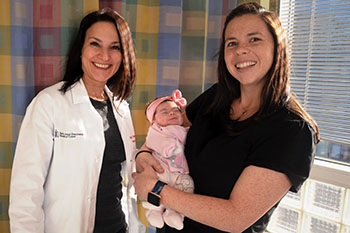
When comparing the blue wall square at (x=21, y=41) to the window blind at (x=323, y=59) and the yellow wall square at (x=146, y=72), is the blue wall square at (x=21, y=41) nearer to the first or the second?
the yellow wall square at (x=146, y=72)

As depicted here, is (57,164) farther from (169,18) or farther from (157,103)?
(169,18)

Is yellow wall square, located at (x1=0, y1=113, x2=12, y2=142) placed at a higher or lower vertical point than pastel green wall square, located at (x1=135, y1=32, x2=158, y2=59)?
lower

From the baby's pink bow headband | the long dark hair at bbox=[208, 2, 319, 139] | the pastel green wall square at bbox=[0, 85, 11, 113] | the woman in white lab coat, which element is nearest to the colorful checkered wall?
the pastel green wall square at bbox=[0, 85, 11, 113]

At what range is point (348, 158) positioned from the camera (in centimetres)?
174

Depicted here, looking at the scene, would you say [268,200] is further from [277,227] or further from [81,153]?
[277,227]

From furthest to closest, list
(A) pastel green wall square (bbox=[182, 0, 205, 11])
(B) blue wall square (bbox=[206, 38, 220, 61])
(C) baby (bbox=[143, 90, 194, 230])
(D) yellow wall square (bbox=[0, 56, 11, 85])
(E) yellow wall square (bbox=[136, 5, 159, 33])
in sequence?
(B) blue wall square (bbox=[206, 38, 220, 61])
(A) pastel green wall square (bbox=[182, 0, 205, 11])
(E) yellow wall square (bbox=[136, 5, 159, 33])
(D) yellow wall square (bbox=[0, 56, 11, 85])
(C) baby (bbox=[143, 90, 194, 230])

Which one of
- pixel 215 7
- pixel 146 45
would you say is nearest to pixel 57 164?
pixel 146 45

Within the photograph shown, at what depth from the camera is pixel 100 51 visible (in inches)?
53.8

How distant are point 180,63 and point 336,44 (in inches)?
33.3

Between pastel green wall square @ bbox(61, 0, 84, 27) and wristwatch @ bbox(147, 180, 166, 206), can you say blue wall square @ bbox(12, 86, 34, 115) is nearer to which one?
pastel green wall square @ bbox(61, 0, 84, 27)

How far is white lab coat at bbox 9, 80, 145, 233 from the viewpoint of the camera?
1.19 m

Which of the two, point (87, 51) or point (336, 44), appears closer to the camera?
point (87, 51)

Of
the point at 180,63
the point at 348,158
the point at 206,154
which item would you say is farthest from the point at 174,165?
the point at 348,158

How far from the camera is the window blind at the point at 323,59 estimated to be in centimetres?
169
